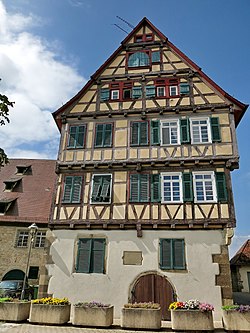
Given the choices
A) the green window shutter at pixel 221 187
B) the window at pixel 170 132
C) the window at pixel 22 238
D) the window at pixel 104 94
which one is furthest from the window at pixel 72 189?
the green window shutter at pixel 221 187

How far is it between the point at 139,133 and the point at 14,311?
9.64 m

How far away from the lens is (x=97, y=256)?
1354 cm

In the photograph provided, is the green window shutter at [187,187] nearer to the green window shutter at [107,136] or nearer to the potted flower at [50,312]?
the green window shutter at [107,136]

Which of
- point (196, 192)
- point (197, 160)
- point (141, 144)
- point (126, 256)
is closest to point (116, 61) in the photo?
point (141, 144)

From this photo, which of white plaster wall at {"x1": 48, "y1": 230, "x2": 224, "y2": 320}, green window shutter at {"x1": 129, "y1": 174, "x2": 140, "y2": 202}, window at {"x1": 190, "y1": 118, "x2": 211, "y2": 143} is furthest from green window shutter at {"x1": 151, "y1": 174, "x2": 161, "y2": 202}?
window at {"x1": 190, "y1": 118, "x2": 211, "y2": 143}

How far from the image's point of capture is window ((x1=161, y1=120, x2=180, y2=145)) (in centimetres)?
1487

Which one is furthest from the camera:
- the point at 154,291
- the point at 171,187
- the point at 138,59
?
the point at 138,59

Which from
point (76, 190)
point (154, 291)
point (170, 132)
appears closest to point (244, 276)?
point (154, 291)

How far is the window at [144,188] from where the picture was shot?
13.9m

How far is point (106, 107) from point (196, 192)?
6.81m

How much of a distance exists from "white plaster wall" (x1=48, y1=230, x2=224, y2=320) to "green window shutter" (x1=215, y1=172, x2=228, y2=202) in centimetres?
151

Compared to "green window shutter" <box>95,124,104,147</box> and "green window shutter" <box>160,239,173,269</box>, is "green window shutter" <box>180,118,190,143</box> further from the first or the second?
"green window shutter" <box>160,239,173,269</box>

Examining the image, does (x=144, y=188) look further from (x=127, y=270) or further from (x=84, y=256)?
(x=84, y=256)

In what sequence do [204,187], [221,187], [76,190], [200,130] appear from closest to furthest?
[221,187] → [204,187] → [76,190] → [200,130]
